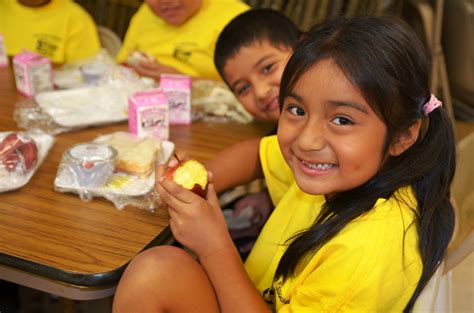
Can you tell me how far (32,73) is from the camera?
168cm

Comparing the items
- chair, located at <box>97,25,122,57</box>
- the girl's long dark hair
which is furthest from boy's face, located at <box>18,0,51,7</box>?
the girl's long dark hair

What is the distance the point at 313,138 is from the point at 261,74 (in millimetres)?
676

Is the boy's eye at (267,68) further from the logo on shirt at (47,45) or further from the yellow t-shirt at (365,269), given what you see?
the logo on shirt at (47,45)

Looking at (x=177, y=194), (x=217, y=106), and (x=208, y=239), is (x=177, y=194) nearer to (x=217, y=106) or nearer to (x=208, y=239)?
(x=208, y=239)

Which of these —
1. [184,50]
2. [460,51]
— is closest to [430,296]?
[184,50]

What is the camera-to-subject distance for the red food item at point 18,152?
1220 millimetres

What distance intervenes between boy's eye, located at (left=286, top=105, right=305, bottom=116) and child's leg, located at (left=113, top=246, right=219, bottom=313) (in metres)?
0.35

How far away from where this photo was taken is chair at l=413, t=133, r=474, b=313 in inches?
36.1

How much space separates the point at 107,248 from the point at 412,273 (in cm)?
55

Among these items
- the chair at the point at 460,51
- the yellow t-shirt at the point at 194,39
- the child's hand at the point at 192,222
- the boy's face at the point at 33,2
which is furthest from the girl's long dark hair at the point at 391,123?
the chair at the point at 460,51

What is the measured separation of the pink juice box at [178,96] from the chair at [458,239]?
2.38ft

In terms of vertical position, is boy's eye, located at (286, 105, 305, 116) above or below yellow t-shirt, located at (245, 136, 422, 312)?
above

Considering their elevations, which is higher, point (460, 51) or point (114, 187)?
point (114, 187)

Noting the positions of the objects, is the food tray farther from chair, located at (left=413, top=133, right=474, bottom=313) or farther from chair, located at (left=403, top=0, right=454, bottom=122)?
chair, located at (left=403, top=0, right=454, bottom=122)
